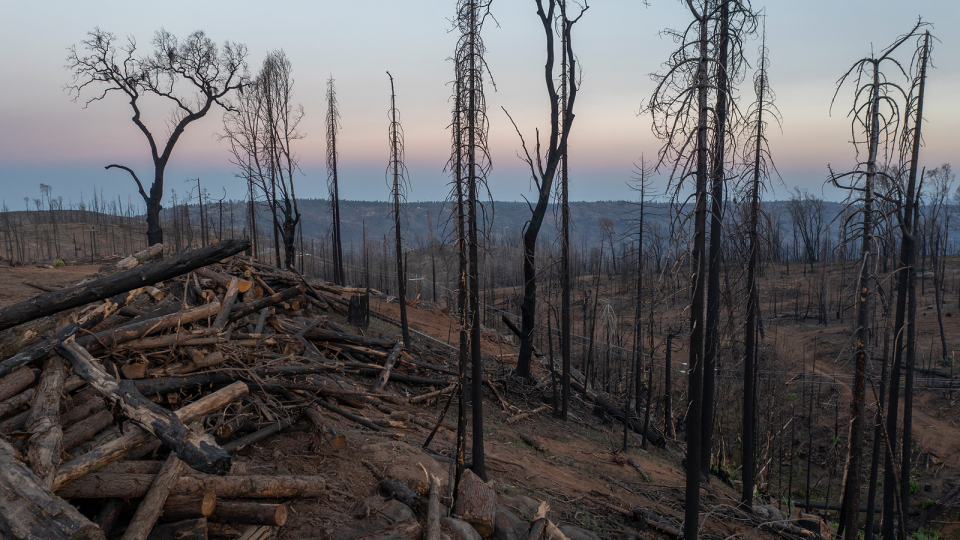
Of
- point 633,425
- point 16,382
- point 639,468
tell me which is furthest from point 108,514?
point 633,425

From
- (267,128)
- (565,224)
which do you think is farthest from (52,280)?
(565,224)

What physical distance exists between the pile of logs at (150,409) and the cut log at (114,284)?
1 centimetres

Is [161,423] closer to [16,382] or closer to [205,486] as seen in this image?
→ [205,486]

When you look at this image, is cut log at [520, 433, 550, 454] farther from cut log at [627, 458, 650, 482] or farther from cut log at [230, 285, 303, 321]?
cut log at [230, 285, 303, 321]

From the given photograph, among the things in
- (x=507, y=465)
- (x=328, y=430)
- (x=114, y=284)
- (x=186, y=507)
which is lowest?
(x=507, y=465)

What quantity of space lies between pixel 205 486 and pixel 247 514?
0.44 meters

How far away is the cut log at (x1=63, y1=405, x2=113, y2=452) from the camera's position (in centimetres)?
459

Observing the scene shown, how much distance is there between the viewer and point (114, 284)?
5.54 meters

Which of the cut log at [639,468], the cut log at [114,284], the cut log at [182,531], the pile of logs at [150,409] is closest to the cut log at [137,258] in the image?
the pile of logs at [150,409]

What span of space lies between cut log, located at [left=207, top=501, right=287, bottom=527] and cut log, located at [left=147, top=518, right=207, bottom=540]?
188 millimetres

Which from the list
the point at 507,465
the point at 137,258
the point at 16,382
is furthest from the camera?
the point at 137,258

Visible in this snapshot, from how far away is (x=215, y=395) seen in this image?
17.4 ft

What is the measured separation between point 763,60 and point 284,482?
40.3 feet

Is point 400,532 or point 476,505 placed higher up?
point 400,532
